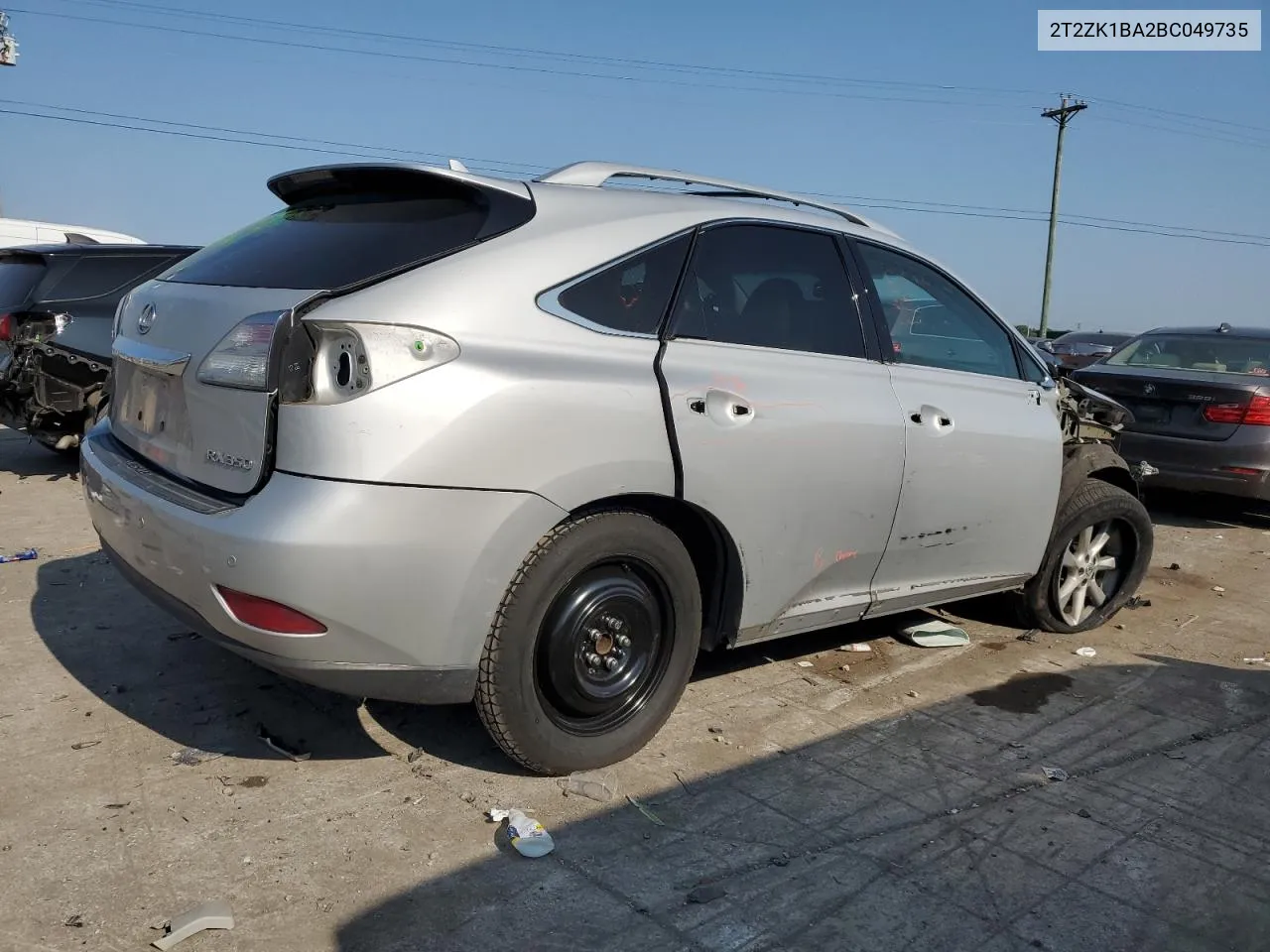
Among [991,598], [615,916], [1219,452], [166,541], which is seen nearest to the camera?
[615,916]

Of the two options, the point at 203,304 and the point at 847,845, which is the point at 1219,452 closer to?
the point at 847,845

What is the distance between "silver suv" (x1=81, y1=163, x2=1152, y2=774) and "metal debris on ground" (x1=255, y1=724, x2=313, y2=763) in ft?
2.16

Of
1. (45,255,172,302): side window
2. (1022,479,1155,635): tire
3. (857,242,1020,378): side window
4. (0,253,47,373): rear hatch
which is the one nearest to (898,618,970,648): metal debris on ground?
(1022,479,1155,635): tire

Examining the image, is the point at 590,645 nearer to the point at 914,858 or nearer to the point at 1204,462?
the point at 914,858

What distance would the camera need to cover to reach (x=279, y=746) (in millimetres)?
3398

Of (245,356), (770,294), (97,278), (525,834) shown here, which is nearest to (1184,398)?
(770,294)

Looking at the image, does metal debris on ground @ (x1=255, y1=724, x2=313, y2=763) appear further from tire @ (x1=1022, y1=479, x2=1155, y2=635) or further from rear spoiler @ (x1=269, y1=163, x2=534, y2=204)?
tire @ (x1=1022, y1=479, x2=1155, y2=635)

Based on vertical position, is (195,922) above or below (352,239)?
below

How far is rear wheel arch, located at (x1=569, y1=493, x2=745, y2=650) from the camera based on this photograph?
3256mm

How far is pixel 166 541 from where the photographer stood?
285 cm

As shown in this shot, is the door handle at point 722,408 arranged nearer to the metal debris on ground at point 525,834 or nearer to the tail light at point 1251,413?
the metal debris on ground at point 525,834

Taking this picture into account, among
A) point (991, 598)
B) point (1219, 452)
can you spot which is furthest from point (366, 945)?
point (1219, 452)

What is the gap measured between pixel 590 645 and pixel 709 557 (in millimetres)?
562

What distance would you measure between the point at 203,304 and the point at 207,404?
0.35 meters
